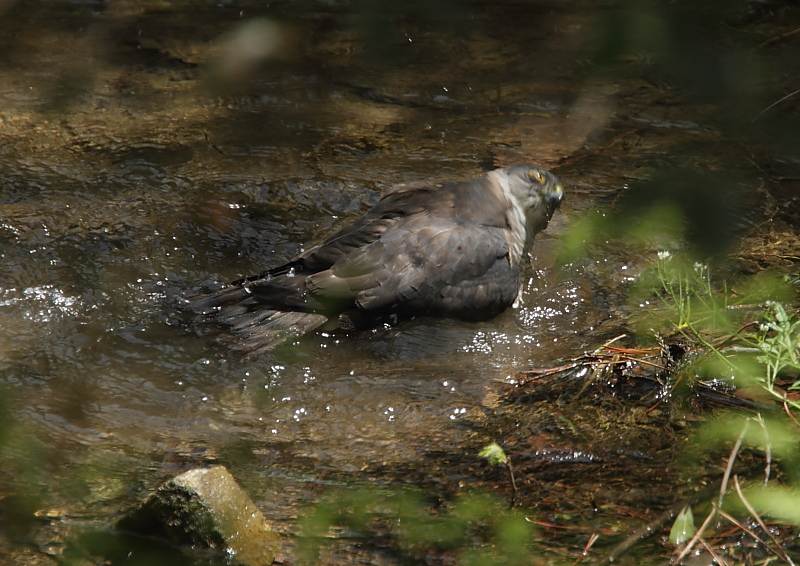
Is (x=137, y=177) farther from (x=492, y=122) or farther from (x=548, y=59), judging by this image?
(x=548, y=59)

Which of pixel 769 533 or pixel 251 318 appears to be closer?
pixel 769 533

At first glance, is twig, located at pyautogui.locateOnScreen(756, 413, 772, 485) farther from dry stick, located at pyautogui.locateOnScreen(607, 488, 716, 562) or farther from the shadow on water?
the shadow on water

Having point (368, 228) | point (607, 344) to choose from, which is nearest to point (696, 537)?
point (607, 344)

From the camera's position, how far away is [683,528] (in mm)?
3020

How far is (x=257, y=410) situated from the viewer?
13.9ft

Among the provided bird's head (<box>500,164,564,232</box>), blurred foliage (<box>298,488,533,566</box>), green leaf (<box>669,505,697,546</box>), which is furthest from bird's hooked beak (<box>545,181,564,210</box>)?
green leaf (<box>669,505,697,546</box>)

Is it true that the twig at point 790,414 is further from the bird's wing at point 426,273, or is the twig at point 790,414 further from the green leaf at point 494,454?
the bird's wing at point 426,273

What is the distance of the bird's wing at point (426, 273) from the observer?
4.88 m

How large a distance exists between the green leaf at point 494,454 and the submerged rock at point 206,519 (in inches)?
33.1

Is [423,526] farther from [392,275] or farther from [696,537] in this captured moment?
[392,275]

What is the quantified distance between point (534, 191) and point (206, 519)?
2929 millimetres

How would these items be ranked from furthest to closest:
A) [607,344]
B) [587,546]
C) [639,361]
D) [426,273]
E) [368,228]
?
[368,228], [426,273], [607,344], [639,361], [587,546]

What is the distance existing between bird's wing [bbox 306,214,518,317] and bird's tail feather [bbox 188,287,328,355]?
14 cm

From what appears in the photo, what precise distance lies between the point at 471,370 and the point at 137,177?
7.45ft
